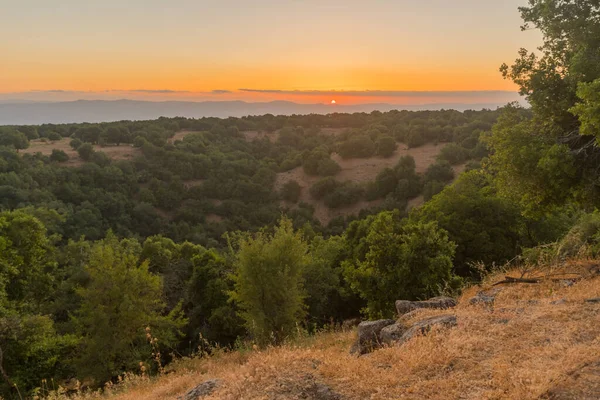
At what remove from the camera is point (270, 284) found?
15477mm

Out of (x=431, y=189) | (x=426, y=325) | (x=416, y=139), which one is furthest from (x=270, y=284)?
(x=416, y=139)

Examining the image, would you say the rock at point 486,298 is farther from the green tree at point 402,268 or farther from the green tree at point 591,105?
the green tree at point 591,105

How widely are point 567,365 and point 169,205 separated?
5417cm

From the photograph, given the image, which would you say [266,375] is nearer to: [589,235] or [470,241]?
[589,235]

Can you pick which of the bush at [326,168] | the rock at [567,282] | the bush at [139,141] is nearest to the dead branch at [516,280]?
the rock at [567,282]

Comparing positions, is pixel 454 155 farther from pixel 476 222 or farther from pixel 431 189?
pixel 476 222

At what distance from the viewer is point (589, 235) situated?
1359cm

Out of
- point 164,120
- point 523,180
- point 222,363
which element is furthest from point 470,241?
point 164,120

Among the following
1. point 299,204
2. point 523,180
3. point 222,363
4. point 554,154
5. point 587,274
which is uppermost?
point 554,154

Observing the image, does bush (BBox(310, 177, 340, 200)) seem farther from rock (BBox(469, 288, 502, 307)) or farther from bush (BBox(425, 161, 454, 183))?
rock (BBox(469, 288, 502, 307))

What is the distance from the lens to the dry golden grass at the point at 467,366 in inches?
194

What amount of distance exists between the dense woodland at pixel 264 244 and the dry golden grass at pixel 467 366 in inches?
123

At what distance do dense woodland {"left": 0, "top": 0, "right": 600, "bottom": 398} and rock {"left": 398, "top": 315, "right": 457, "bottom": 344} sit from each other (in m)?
4.92

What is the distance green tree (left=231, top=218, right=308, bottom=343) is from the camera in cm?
1525
